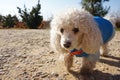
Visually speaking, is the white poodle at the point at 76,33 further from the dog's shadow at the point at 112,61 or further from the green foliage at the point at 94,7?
the green foliage at the point at 94,7

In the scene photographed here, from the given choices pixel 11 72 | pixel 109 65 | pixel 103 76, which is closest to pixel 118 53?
pixel 109 65

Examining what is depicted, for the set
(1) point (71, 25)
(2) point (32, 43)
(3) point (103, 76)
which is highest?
(1) point (71, 25)

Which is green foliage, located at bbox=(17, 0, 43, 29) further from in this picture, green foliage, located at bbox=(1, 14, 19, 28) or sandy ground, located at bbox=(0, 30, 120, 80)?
sandy ground, located at bbox=(0, 30, 120, 80)

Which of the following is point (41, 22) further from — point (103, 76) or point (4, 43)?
point (103, 76)

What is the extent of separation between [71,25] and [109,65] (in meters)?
1.30

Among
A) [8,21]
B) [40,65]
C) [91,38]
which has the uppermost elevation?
[8,21]

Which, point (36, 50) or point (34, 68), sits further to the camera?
point (36, 50)

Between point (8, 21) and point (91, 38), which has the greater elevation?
point (8, 21)

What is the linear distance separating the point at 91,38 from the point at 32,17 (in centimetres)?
971

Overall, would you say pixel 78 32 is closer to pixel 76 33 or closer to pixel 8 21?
pixel 76 33

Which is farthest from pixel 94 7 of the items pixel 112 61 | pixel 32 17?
pixel 112 61

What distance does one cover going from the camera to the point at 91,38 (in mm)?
2936

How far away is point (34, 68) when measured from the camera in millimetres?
3668

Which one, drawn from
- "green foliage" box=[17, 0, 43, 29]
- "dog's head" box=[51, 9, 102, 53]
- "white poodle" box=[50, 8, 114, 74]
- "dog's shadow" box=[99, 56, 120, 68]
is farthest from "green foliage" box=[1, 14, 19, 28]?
"dog's head" box=[51, 9, 102, 53]
